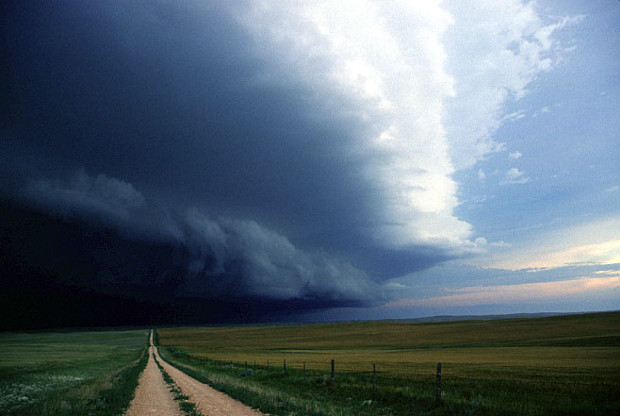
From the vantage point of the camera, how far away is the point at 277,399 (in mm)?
16875

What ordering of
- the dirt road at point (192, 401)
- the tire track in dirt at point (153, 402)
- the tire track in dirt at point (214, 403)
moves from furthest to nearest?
the tire track in dirt at point (153, 402), the dirt road at point (192, 401), the tire track in dirt at point (214, 403)

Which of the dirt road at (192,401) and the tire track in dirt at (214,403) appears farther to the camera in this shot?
the dirt road at (192,401)

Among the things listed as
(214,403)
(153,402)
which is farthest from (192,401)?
(153,402)

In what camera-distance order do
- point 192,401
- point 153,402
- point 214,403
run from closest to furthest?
1. point 214,403
2. point 192,401
3. point 153,402

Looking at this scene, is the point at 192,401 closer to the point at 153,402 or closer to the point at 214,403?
the point at 214,403

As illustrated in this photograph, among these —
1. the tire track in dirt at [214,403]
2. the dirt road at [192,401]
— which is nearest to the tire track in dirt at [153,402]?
the dirt road at [192,401]

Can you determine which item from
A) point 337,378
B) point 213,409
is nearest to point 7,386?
point 213,409

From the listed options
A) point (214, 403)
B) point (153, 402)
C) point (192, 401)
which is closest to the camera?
point (214, 403)

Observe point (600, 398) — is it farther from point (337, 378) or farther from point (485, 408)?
point (337, 378)

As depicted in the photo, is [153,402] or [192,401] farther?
[153,402]

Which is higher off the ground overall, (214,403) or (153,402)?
(214,403)

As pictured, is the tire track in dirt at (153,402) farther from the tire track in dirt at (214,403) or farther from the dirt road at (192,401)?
the tire track in dirt at (214,403)

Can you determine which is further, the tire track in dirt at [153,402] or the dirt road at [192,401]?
the tire track in dirt at [153,402]

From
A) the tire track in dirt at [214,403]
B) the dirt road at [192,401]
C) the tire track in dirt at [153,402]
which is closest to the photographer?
the tire track in dirt at [214,403]
